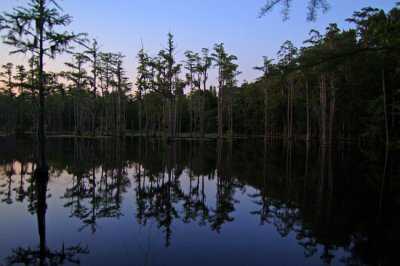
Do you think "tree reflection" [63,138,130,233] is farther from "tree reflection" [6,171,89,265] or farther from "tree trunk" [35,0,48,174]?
"tree trunk" [35,0,48,174]

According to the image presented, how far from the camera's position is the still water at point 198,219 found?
5.19m

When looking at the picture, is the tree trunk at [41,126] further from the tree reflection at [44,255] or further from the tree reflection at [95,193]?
the tree reflection at [44,255]

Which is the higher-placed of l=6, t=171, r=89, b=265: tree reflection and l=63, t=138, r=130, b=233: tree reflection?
l=63, t=138, r=130, b=233: tree reflection

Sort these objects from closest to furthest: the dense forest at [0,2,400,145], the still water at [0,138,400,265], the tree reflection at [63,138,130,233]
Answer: the still water at [0,138,400,265], the tree reflection at [63,138,130,233], the dense forest at [0,2,400,145]

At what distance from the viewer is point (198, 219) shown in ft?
24.0

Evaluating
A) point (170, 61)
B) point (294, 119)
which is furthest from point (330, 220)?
point (294, 119)

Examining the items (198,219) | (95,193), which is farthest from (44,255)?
(95,193)

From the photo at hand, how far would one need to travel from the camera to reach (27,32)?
1187 cm

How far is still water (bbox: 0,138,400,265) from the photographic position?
5.19 m

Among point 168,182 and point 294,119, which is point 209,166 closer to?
point 168,182

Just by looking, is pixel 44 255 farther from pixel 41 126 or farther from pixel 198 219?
pixel 41 126

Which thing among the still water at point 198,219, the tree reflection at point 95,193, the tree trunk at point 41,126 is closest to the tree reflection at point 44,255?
the still water at point 198,219

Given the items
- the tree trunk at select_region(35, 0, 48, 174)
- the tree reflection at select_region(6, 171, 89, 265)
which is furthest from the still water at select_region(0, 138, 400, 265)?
the tree trunk at select_region(35, 0, 48, 174)

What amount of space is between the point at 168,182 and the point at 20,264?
7151mm
